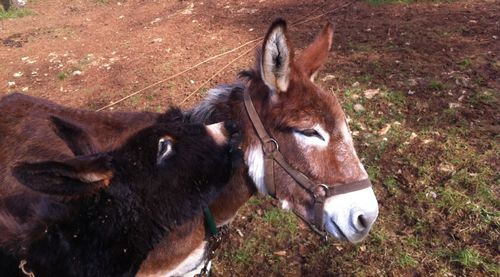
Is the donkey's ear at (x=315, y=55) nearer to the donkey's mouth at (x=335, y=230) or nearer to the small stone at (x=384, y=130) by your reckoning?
the donkey's mouth at (x=335, y=230)

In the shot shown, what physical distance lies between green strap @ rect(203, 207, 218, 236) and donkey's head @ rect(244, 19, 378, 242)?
0.46 meters

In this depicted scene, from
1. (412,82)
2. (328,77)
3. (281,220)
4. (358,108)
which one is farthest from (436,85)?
(281,220)

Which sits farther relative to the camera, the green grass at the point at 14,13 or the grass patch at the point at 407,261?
the green grass at the point at 14,13

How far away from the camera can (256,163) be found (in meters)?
2.59

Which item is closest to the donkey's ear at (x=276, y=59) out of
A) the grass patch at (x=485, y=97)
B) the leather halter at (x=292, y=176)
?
the leather halter at (x=292, y=176)

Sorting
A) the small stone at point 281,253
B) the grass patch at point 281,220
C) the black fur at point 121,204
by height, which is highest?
the black fur at point 121,204

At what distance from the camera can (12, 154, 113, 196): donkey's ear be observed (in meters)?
1.47

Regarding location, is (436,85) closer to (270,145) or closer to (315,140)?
(315,140)

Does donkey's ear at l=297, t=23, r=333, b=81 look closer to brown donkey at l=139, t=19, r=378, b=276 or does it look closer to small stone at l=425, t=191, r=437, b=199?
brown donkey at l=139, t=19, r=378, b=276

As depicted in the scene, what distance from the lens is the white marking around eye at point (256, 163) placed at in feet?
8.41

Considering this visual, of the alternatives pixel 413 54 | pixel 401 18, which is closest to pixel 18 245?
pixel 413 54

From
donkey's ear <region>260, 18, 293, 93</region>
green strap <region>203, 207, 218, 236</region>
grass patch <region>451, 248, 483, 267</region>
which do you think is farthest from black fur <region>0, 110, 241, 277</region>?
grass patch <region>451, 248, 483, 267</region>

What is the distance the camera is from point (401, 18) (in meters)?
7.46

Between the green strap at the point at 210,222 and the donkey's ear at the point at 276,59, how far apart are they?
0.93 metres
